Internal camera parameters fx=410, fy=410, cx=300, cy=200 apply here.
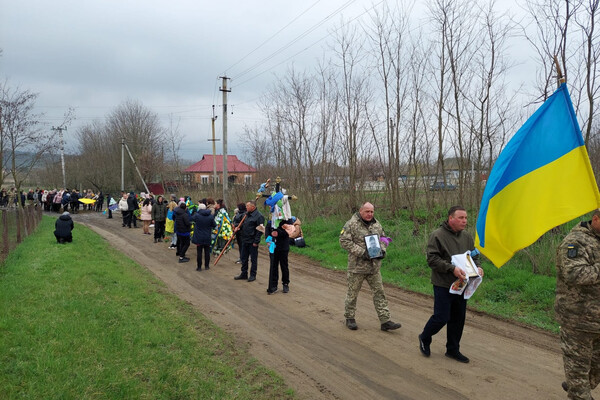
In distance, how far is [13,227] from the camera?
13.3 meters

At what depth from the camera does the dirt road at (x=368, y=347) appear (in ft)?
15.5

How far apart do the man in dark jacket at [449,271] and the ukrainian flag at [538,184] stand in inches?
13.1

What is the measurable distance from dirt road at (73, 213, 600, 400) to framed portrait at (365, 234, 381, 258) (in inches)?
50.3

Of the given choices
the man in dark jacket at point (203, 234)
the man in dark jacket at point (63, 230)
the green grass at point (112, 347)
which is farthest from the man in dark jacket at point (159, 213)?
the green grass at point (112, 347)

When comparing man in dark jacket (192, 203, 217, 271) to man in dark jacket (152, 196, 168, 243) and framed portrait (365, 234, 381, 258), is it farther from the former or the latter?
framed portrait (365, 234, 381, 258)

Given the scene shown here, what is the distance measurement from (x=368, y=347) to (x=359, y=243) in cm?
155

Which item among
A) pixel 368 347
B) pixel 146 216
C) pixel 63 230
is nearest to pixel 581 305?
pixel 368 347

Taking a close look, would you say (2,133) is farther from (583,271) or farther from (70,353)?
(583,271)

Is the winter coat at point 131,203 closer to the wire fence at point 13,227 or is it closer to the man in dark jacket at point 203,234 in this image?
the wire fence at point 13,227

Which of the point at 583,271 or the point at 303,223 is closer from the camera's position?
the point at 583,271

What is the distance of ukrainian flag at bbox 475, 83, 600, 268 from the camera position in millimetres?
4449

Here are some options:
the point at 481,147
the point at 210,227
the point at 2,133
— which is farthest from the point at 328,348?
the point at 2,133

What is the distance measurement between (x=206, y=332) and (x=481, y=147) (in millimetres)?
10256

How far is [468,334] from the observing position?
652 centimetres
